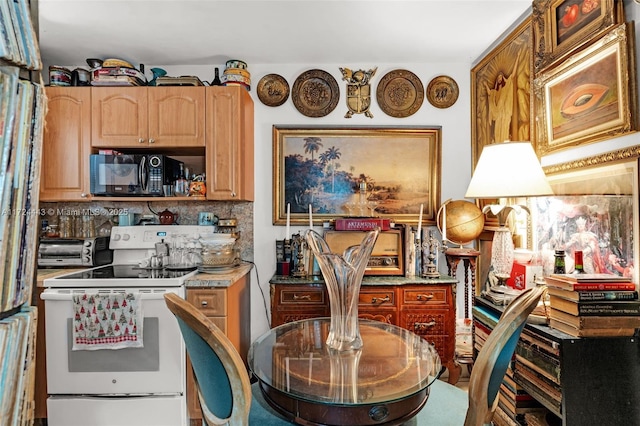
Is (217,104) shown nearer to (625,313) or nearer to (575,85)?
(575,85)

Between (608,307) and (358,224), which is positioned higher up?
(358,224)

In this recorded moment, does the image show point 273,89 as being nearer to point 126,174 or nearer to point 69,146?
point 126,174

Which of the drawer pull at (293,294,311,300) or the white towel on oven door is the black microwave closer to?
the white towel on oven door

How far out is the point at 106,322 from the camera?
214 centimetres

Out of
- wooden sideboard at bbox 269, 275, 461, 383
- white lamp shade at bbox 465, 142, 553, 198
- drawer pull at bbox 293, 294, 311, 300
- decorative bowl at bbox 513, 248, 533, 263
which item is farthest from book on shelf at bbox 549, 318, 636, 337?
drawer pull at bbox 293, 294, 311, 300

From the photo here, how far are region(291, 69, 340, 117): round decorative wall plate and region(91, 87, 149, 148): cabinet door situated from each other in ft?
3.95

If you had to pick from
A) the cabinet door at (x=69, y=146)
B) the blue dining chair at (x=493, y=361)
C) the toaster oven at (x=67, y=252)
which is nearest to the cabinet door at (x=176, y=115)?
the cabinet door at (x=69, y=146)

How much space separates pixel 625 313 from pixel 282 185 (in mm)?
2333

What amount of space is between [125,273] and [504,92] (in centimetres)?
298

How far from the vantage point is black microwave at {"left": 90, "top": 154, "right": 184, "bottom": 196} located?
2.63 meters

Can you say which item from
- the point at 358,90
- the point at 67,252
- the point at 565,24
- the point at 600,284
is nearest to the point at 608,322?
the point at 600,284

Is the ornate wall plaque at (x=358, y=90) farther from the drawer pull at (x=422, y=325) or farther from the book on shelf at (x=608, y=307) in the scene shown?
the book on shelf at (x=608, y=307)

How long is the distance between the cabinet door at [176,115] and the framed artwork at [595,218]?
238 cm

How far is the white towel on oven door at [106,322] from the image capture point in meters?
2.13
